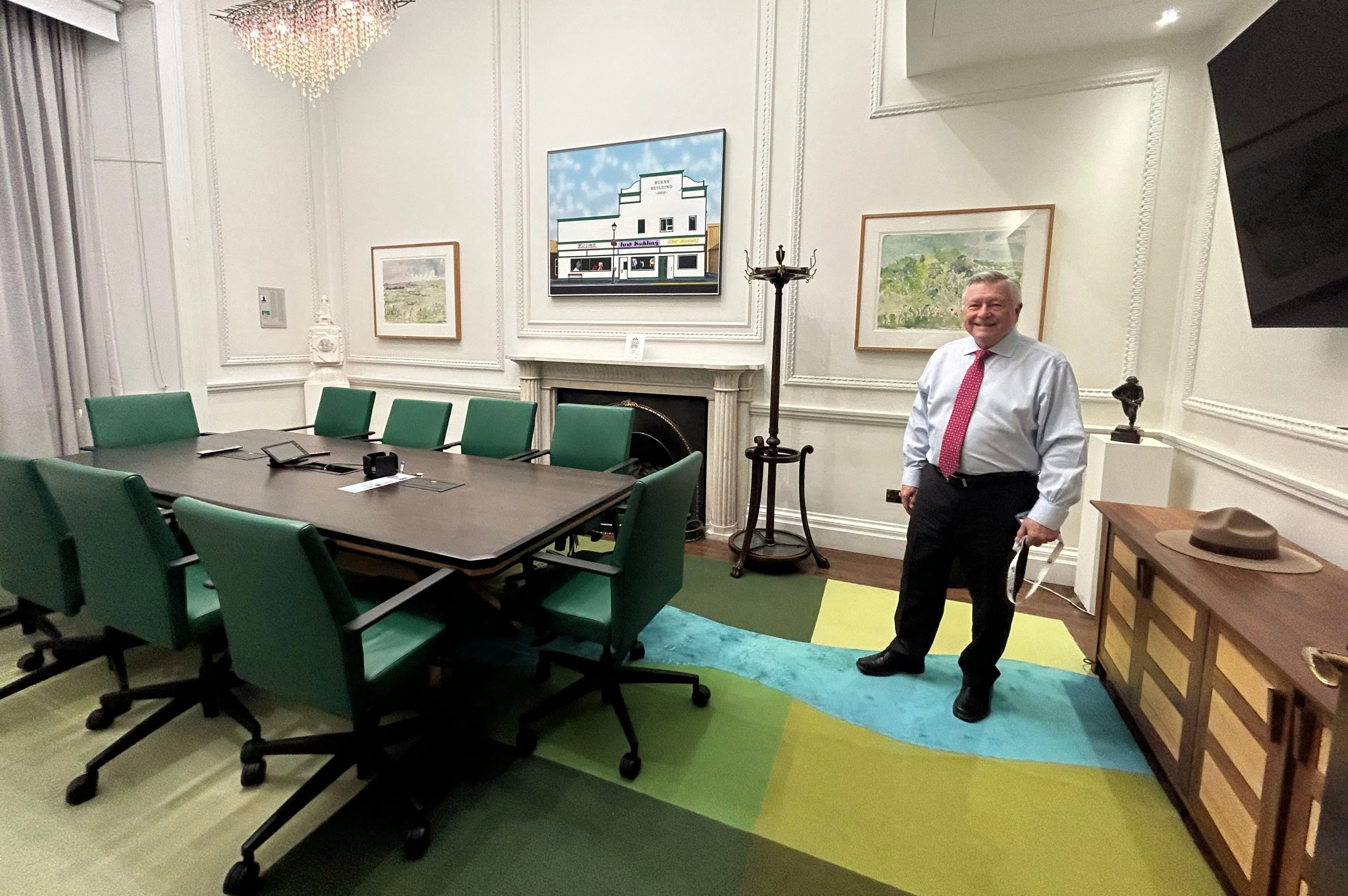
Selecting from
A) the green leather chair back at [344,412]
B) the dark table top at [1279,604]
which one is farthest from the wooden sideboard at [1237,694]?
the green leather chair back at [344,412]

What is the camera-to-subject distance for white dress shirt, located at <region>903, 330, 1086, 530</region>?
201cm

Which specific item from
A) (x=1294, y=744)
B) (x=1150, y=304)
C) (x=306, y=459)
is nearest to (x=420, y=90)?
(x=306, y=459)

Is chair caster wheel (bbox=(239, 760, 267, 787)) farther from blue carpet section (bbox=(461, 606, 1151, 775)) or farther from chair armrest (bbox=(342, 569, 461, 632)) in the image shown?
blue carpet section (bbox=(461, 606, 1151, 775))

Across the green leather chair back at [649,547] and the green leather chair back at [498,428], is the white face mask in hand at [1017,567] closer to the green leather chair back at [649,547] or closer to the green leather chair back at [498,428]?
the green leather chair back at [649,547]

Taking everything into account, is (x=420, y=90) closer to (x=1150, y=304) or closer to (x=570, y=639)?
(x=570, y=639)

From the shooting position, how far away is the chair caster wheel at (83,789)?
1.81 m

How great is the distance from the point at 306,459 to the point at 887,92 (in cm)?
348

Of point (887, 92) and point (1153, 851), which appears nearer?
point (1153, 851)

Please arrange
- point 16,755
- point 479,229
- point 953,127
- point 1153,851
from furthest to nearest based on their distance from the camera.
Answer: point 479,229 → point 953,127 → point 16,755 → point 1153,851

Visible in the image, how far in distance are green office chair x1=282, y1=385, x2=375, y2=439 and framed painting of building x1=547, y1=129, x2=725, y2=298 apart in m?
1.43

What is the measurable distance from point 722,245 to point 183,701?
3375mm

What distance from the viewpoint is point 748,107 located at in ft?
12.6

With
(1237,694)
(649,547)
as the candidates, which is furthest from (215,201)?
(1237,694)

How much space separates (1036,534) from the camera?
202 cm
